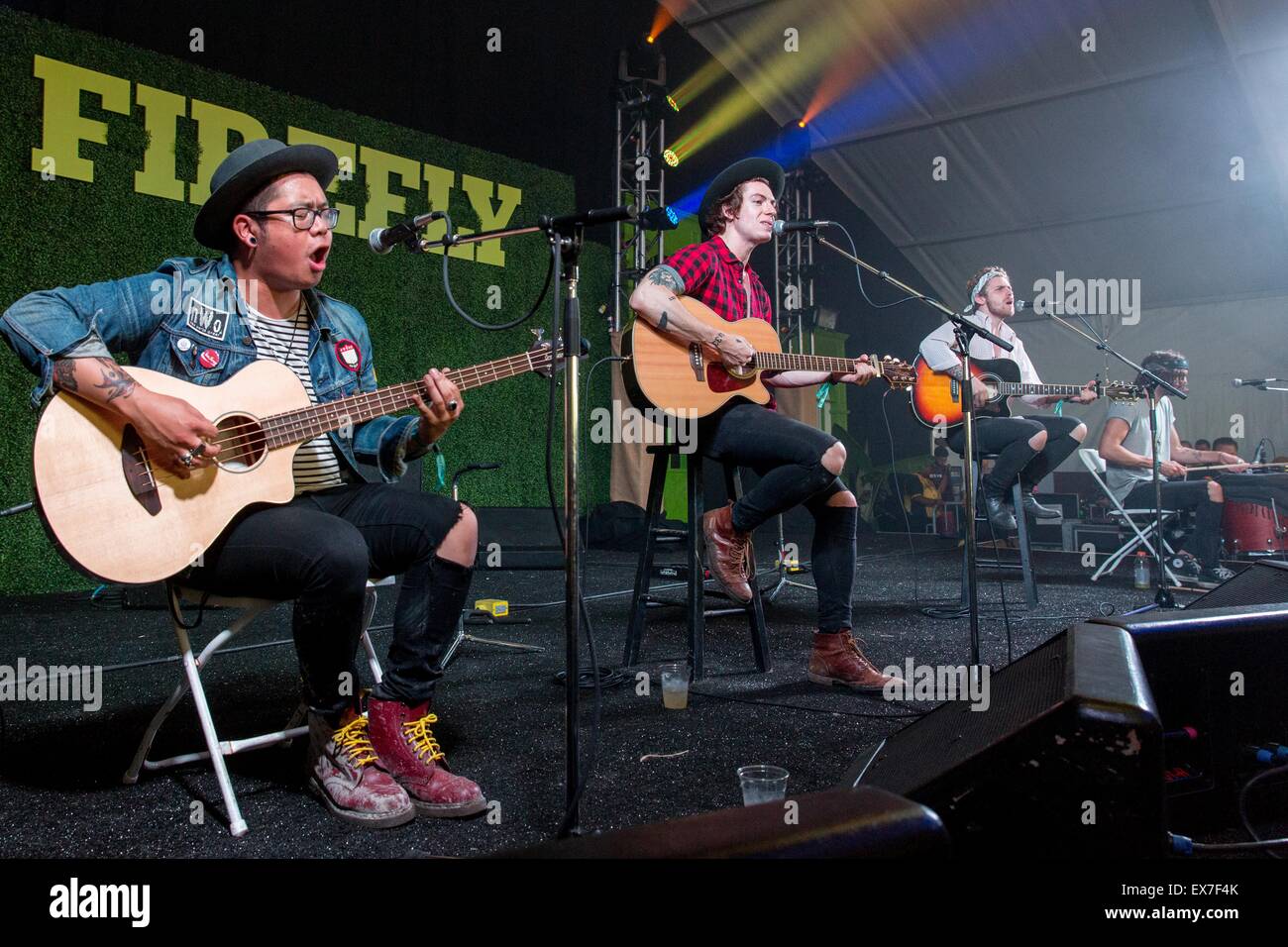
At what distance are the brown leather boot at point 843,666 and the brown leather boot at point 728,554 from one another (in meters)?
0.34

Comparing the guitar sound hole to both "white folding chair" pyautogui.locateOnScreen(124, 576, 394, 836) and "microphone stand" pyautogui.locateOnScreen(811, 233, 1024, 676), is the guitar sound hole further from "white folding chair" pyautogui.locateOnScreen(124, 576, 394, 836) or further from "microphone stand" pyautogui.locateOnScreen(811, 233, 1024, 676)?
"microphone stand" pyautogui.locateOnScreen(811, 233, 1024, 676)

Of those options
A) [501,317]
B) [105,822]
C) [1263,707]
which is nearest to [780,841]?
[1263,707]

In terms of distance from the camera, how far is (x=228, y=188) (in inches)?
78.3

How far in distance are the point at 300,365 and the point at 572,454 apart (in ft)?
3.01

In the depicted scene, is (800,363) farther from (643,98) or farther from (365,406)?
(643,98)

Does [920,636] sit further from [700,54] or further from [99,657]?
[700,54]

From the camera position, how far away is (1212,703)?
1631mm

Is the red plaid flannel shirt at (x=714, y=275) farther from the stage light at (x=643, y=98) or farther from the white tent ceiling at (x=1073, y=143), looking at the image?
the white tent ceiling at (x=1073, y=143)

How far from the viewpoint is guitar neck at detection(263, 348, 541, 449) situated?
187 centimetres

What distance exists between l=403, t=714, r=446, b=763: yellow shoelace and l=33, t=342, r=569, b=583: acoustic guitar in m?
0.60

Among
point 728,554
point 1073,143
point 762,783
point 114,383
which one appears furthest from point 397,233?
point 1073,143

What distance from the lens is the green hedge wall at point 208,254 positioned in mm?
4961

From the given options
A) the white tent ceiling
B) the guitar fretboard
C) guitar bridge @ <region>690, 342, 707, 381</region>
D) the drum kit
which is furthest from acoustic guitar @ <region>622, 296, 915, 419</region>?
the white tent ceiling

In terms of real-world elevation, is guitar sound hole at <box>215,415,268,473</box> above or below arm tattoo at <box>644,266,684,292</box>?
below
